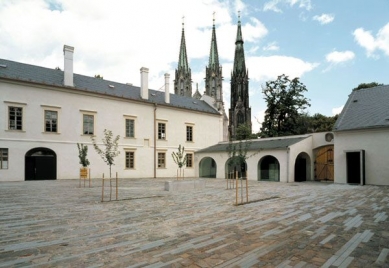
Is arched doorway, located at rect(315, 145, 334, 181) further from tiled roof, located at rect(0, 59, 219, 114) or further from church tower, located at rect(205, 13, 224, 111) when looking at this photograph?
church tower, located at rect(205, 13, 224, 111)

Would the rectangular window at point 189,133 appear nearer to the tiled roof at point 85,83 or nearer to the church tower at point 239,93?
the tiled roof at point 85,83

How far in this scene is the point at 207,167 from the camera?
3178cm

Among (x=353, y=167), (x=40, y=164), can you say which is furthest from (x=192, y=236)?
(x=40, y=164)

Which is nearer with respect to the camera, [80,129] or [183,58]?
[80,129]

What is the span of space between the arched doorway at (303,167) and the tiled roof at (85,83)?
14.2m

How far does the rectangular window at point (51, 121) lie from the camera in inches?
922

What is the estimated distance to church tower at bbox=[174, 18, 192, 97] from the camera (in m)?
72.6

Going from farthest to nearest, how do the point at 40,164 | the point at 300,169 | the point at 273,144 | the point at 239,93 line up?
the point at 239,93 < the point at 273,144 < the point at 300,169 < the point at 40,164

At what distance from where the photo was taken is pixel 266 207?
376 inches

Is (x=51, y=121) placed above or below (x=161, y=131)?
above

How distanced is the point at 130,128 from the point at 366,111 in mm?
21810

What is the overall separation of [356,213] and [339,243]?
3844 mm

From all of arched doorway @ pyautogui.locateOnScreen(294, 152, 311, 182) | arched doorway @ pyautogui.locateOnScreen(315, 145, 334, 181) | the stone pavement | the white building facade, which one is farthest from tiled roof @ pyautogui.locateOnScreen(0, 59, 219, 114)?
the stone pavement

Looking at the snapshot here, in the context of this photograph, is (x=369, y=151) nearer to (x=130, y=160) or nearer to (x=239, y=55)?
Result: (x=130, y=160)
